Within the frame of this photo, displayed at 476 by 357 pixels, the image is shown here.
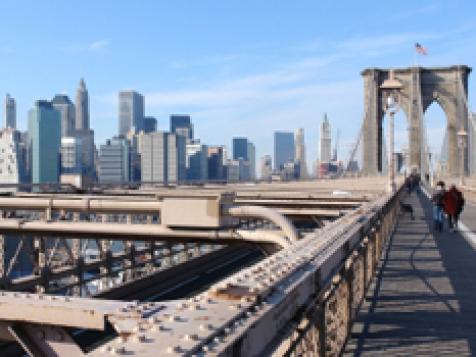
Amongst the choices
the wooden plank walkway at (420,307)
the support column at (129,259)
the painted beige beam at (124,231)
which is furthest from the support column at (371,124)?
the painted beige beam at (124,231)

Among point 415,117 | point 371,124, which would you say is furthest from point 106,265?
point 371,124

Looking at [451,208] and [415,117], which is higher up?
[415,117]

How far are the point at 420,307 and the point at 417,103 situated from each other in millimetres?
98833

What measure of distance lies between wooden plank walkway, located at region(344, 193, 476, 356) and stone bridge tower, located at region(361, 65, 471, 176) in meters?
91.7

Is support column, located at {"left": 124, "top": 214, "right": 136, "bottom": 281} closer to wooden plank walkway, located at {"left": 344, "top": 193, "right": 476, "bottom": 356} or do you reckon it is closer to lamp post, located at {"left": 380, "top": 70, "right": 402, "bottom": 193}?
wooden plank walkway, located at {"left": 344, "top": 193, "right": 476, "bottom": 356}

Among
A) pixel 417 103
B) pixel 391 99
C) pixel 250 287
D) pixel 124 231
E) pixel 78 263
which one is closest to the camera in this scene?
pixel 250 287

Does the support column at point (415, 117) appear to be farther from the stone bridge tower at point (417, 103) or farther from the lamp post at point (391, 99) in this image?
the lamp post at point (391, 99)

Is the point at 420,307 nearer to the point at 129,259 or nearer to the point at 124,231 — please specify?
the point at 124,231

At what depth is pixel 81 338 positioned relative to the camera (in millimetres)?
12297

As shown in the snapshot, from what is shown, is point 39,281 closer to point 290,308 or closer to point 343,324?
point 343,324

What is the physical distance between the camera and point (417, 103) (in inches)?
4040

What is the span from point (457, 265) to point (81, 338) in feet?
24.2

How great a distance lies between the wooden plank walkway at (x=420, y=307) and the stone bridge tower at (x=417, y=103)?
9175 cm

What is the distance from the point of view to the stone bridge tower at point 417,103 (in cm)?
10419
